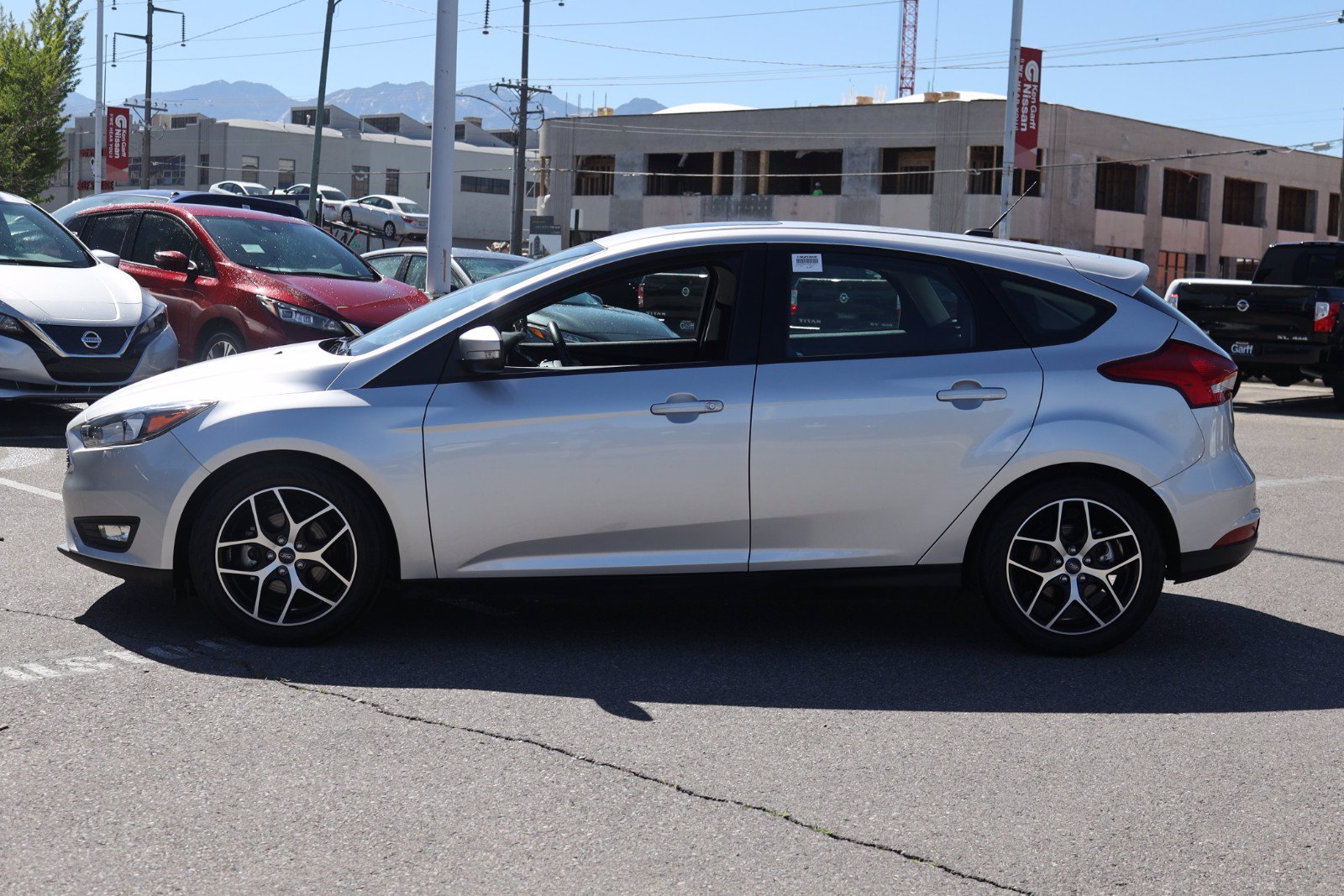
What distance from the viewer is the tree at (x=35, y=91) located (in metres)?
42.6

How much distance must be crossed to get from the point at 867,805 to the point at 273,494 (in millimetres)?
2492

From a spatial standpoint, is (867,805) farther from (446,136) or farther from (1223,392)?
(446,136)

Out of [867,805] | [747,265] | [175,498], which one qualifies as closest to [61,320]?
[175,498]

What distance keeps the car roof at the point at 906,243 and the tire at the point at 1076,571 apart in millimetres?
857

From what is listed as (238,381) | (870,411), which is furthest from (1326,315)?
(238,381)

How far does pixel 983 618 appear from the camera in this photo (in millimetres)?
6180

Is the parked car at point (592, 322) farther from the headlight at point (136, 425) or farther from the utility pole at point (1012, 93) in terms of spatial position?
the utility pole at point (1012, 93)

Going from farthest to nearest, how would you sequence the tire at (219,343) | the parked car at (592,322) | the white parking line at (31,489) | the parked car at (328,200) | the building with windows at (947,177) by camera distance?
the parked car at (328,200) < the building with windows at (947,177) < the tire at (219,343) < the white parking line at (31,489) < the parked car at (592,322)

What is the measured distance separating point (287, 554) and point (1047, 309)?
9.77ft

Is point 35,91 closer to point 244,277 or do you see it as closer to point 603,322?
point 244,277

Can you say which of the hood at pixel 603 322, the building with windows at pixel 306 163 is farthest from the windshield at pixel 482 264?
the building with windows at pixel 306 163

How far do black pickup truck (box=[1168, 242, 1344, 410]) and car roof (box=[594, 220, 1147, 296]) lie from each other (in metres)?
11.7

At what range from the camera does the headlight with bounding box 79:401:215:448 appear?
5359 millimetres

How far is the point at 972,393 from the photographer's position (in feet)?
17.7
